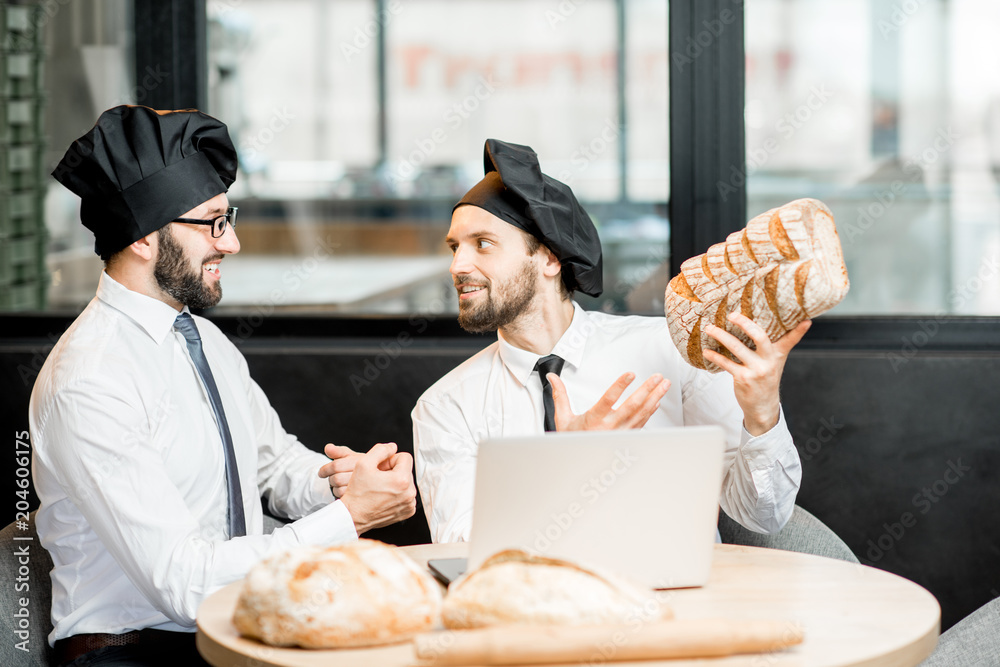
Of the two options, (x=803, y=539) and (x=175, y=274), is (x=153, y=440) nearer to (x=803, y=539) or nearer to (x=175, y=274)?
(x=175, y=274)

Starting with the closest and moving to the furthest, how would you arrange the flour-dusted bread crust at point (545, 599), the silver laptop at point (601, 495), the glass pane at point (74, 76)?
the flour-dusted bread crust at point (545, 599), the silver laptop at point (601, 495), the glass pane at point (74, 76)

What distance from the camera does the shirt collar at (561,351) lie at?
2289 mm

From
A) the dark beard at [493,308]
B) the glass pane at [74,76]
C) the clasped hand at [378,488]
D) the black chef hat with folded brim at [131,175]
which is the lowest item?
the clasped hand at [378,488]

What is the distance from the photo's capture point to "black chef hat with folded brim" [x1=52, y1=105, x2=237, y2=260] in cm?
209

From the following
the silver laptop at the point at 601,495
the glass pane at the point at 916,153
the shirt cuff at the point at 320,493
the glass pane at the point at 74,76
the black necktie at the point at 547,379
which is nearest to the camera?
the silver laptop at the point at 601,495

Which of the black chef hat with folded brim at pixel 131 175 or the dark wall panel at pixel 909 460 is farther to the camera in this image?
the dark wall panel at pixel 909 460

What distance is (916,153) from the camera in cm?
339

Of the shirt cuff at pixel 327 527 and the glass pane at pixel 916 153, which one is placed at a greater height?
the glass pane at pixel 916 153

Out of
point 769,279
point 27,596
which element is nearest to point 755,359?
point 769,279

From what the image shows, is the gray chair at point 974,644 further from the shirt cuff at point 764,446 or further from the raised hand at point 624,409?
the raised hand at point 624,409

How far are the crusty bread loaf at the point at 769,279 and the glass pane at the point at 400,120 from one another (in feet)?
7.19

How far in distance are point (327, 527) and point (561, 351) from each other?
28.5 inches

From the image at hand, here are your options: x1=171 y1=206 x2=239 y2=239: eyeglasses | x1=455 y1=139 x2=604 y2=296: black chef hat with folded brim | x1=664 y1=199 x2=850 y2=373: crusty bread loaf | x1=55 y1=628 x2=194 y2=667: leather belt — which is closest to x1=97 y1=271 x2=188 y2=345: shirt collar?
x1=171 y1=206 x2=239 y2=239: eyeglasses

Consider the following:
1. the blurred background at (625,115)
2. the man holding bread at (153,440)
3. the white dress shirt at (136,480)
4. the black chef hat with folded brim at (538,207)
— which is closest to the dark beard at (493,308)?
the black chef hat with folded brim at (538,207)
